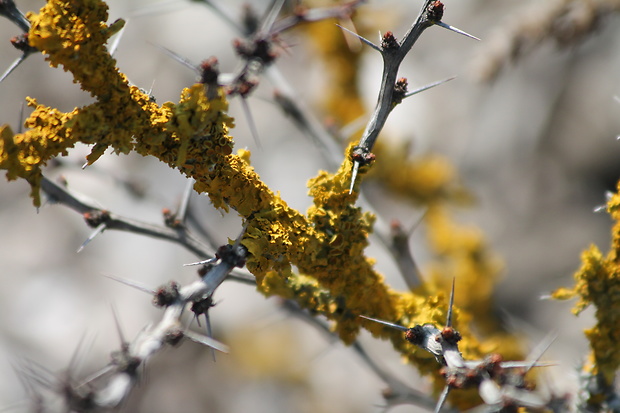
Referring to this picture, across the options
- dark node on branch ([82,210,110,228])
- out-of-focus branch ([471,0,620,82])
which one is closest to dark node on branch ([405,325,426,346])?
dark node on branch ([82,210,110,228])

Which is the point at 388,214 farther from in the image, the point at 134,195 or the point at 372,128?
the point at 372,128

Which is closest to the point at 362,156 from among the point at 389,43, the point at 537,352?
the point at 389,43

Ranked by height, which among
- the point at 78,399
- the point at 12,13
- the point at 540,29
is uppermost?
the point at 540,29

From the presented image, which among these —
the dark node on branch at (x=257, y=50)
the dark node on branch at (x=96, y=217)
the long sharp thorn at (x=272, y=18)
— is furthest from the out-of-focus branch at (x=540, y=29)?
the dark node on branch at (x=96, y=217)

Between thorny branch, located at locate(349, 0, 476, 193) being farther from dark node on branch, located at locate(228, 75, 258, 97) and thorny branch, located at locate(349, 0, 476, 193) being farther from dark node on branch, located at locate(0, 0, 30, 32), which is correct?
dark node on branch, located at locate(0, 0, 30, 32)

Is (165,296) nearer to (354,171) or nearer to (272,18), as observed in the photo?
(354,171)

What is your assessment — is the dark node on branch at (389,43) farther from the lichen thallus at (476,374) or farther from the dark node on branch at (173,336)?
the dark node on branch at (173,336)
